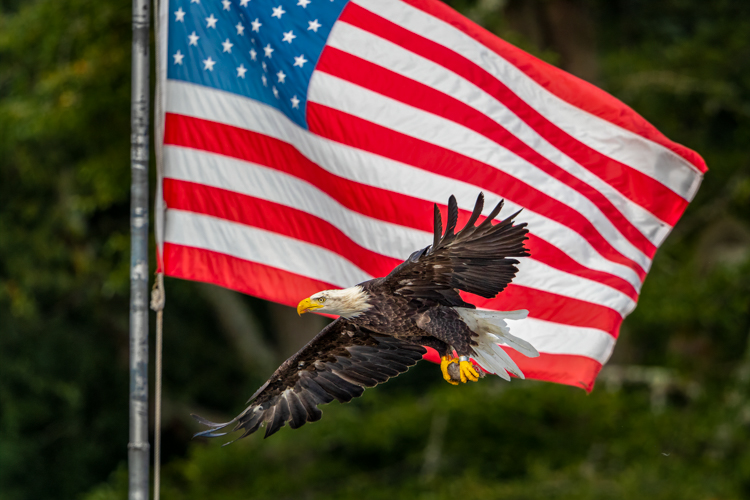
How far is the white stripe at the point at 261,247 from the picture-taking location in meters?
4.45

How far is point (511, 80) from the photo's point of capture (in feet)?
14.7

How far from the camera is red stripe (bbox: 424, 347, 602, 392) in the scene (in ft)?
14.3

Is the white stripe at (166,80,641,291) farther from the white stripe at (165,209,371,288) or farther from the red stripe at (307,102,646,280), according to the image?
the white stripe at (165,209,371,288)

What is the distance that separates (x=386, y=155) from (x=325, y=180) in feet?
1.03

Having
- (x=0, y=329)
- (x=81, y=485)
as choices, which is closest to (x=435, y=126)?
(x=0, y=329)

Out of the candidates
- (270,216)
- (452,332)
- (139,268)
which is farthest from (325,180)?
(452,332)

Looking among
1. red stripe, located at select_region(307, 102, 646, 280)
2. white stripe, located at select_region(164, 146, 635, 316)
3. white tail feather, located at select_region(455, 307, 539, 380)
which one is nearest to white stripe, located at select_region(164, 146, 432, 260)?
white stripe, located at select_region(164, 146, 635, 316)

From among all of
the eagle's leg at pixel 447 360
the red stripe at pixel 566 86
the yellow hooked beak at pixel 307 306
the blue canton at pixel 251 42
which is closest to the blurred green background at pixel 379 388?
the red stripe at pixel 566 86

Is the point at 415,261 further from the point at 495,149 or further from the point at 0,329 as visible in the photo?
the point at 0,329

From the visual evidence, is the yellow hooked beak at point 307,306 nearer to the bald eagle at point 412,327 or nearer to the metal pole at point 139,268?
the bald eagle at point 412,327

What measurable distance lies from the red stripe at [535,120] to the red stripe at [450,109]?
0.10 meters

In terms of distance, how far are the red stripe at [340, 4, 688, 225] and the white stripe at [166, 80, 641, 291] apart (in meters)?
0.34

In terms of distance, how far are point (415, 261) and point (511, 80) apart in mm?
1676

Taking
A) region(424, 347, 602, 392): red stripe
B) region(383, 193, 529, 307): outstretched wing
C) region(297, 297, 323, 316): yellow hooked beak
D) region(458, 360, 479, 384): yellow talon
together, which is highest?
region(383, 193, 529, 307): outstretched wing
